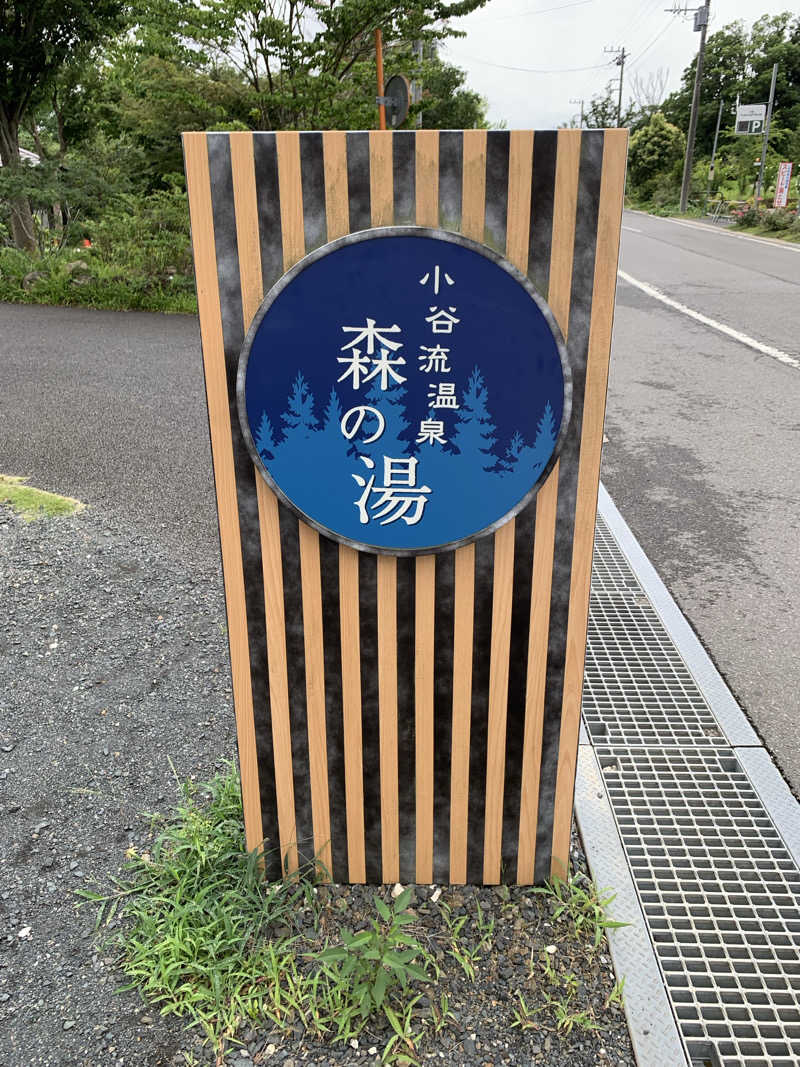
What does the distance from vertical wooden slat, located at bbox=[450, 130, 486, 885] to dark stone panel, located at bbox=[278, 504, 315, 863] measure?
0.41 meters

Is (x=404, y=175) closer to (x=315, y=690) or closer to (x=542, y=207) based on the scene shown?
(x=542, y=207)

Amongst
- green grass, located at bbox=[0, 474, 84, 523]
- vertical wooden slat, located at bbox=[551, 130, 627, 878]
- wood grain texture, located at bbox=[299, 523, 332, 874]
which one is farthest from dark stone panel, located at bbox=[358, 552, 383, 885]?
green grass, located at bbox=[0, 474, 84, 523]

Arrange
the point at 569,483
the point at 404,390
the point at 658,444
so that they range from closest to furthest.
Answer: the point at 404,390, the point at 569,483, the point at 658,444

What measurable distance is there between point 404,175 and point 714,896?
2131 millimetres

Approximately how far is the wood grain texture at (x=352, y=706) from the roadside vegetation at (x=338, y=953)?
0.47 feet

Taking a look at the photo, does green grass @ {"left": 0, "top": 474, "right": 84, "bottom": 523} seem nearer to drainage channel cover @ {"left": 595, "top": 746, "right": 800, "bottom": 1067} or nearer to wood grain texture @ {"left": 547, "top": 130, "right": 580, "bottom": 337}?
drainage channel cover @ {"left": 595, "top": 746, "right": 800, "bottom": 1067}

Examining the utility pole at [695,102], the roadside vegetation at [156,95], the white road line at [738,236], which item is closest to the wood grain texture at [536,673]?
the roadside vegetation at [156,95]

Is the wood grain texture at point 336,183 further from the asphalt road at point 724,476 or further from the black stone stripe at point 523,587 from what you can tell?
the asphalt road at point 724,476

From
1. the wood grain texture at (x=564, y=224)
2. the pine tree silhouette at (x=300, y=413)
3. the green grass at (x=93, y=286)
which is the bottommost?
the green grass at (x=93, y=286)

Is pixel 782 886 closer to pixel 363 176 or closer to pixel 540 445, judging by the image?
pixel 540 445

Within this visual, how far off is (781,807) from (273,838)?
1673 mm

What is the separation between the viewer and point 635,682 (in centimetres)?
353

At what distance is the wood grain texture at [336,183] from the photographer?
1853 millimetres

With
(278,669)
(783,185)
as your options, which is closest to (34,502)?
(278,669)
